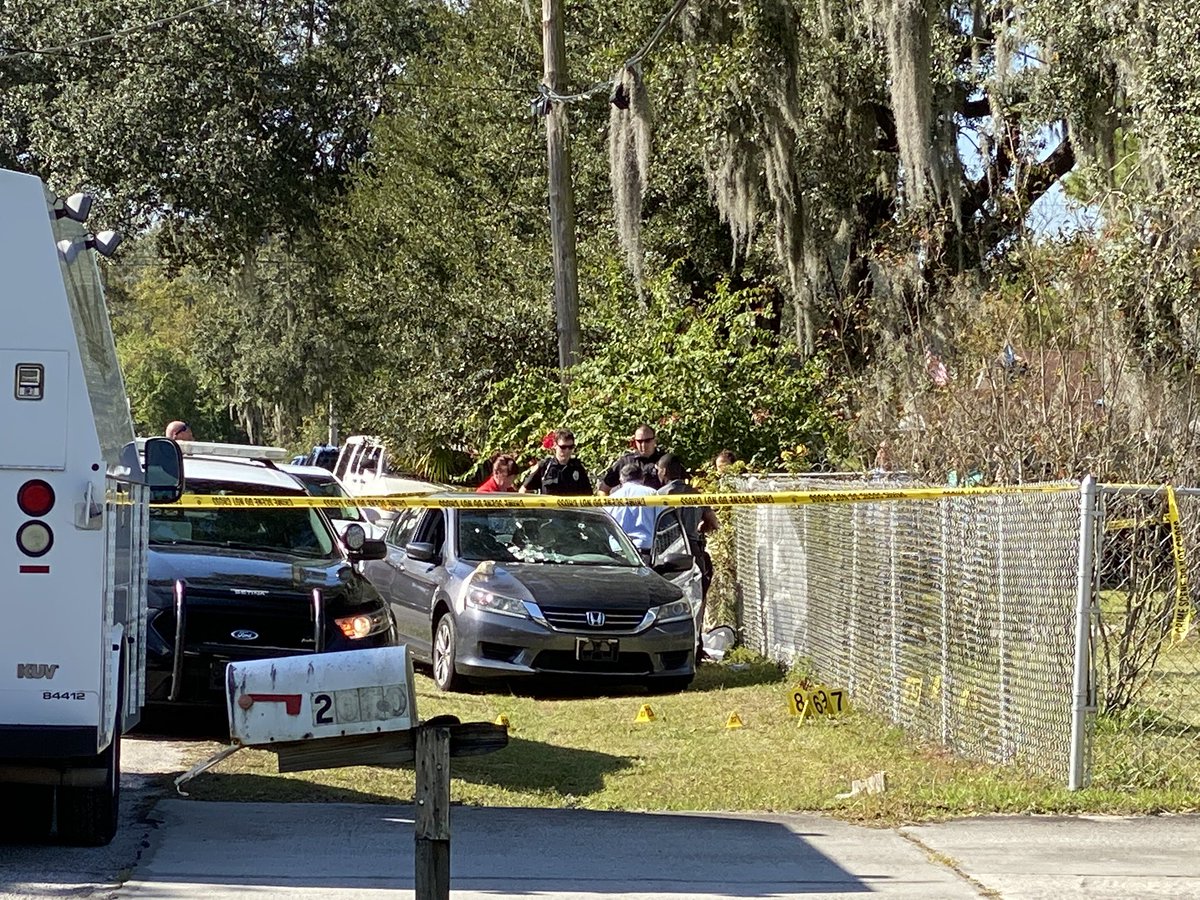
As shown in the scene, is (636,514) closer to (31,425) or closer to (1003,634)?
(1003,634)

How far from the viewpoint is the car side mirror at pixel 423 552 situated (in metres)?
13.6

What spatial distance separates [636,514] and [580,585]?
8.52 feet

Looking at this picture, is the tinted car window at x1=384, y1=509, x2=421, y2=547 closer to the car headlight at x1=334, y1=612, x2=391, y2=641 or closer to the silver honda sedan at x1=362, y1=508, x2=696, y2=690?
the silver honda sedan at x1=362, y1=508, x2=696, y2=690

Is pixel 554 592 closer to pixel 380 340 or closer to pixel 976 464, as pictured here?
pixel 976 464

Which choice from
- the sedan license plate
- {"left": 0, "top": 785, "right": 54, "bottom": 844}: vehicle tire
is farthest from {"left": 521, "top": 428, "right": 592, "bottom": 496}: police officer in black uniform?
{"left": 0, "top": 785, "right": 54, "bottom": 844}: vehicle tire

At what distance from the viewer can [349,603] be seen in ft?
33.1

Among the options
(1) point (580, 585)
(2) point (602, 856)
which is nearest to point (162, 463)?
(2) point (602, 856)

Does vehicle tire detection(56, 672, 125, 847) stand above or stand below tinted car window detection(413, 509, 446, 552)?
below

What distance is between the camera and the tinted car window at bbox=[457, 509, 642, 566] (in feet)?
44.9

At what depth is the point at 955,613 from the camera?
9984mm

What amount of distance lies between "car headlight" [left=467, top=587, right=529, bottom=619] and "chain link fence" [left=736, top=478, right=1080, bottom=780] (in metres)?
2.26

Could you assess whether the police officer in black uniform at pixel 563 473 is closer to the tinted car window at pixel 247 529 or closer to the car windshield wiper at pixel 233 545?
the tinted car window at pixel 247 529

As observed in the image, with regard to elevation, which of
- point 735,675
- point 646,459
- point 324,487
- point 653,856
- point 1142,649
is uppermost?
point 646,459

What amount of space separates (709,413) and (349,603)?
29.8 ft
